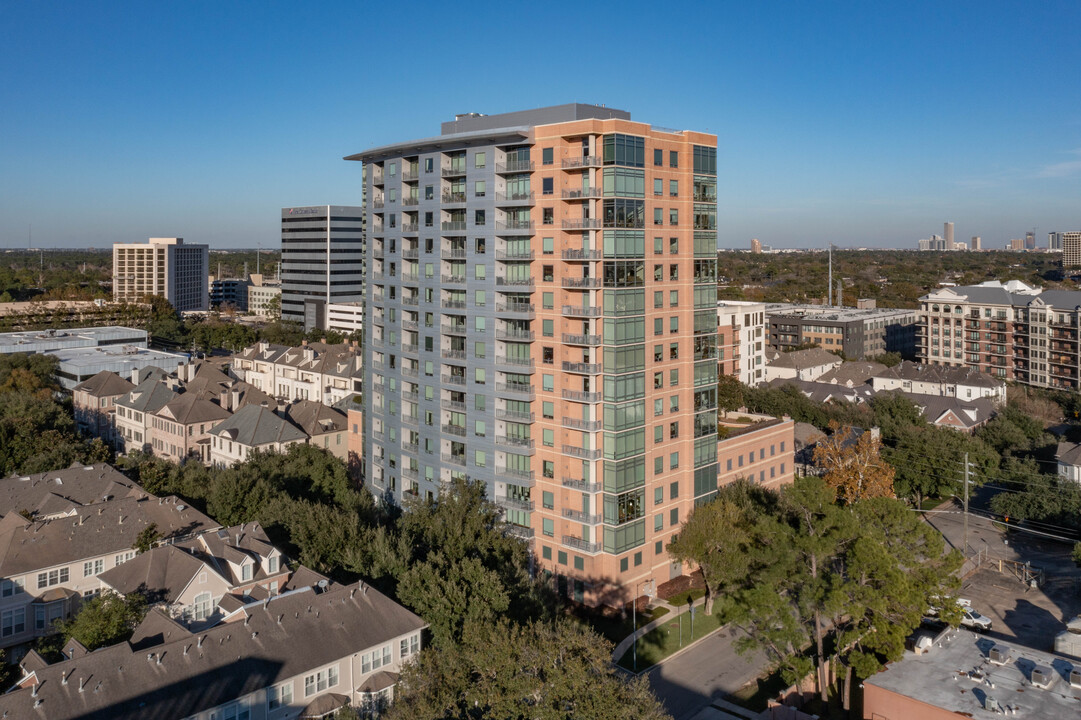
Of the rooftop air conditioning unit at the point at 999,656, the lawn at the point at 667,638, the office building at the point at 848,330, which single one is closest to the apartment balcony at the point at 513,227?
the lawn at the point at 667,638

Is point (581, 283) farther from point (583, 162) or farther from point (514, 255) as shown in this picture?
point (583, 162)

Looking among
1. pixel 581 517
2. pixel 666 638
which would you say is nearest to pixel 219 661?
pixel 581 517

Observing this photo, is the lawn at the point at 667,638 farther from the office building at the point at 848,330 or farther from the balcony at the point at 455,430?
the office building at the point at 848,330

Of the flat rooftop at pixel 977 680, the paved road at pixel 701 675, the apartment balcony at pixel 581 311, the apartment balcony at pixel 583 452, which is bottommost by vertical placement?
the paved road at pixel 701 675

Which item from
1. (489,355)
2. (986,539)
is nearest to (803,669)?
(489,355)

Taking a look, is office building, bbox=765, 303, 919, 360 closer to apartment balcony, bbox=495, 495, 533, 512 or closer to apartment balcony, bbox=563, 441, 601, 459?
apartment balcony, bbox=563, 441, 601, 459
